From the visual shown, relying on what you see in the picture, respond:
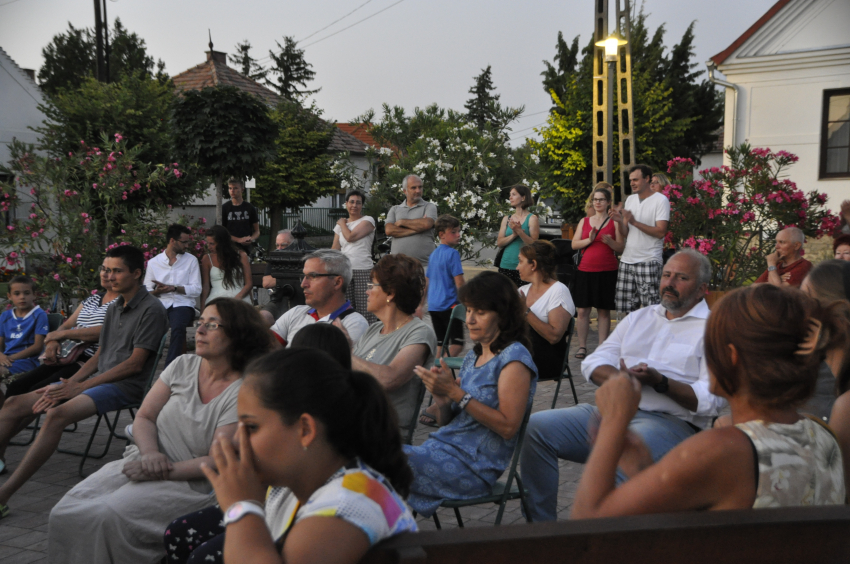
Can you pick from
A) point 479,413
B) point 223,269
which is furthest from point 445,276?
point 479,413

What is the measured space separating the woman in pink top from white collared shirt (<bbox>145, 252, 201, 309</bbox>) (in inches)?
156

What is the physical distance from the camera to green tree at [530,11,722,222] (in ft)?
76.2

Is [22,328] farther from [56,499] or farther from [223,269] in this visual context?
[223,269]

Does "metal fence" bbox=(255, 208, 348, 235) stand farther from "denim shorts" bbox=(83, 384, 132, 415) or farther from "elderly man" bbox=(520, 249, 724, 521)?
"elderly man" bbox=(520, 249, 724, 521)

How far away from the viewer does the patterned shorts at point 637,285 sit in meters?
7.28

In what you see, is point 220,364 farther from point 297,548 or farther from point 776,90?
point 776,90

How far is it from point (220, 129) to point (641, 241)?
19.1 feet

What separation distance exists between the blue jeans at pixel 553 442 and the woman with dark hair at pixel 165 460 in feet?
4.31

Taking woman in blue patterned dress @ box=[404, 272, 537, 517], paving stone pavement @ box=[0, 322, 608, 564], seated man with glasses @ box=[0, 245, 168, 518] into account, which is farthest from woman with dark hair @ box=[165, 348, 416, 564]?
seated man with glasses @ box=[0, 245, 168, 518]

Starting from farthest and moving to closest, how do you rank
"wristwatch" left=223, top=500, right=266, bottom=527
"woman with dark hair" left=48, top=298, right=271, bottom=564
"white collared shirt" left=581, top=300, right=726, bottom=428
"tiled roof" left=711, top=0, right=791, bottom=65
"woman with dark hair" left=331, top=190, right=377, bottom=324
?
"tiled roof" left=711, top=0, right=791, bottom=65, "woman with dark hair" left=331, top=190, right=377, bottom=324, "white collared shirt" left=581, top=300, right=726, bottom=428, "woman with dark hair" left=48, top=298, right=271, bottom=564, "wristwatch" left=223, top=500, right=266, bottom=527

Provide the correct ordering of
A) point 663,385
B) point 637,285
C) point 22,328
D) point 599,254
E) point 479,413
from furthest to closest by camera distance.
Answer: point 599,254 < point 637,285 < point 22,328 < point 663,385 < point 479,413

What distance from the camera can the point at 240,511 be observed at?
1.44 m

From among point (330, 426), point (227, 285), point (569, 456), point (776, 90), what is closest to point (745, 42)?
point (776, 90)

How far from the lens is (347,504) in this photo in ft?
4.66
